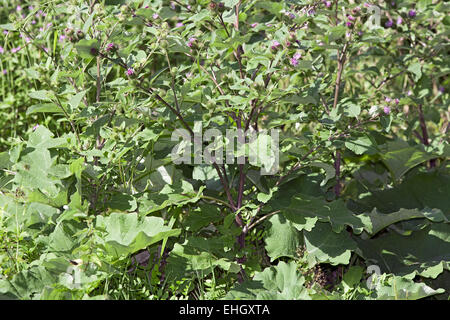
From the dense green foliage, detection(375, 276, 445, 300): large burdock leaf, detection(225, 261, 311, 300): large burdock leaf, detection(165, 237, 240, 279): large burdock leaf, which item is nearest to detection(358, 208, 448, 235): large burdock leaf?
the dense green foliage

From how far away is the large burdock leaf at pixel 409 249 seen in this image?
7.39 ft

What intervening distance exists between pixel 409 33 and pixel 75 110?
1.52 meters

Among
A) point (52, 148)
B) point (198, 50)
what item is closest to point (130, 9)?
point (198, 50)

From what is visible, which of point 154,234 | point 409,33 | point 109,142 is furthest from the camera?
point 409,33

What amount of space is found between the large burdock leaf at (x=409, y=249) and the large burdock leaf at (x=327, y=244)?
18cm

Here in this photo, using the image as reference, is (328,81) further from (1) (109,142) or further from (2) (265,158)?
(1) (109,142)

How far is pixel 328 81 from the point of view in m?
2.39

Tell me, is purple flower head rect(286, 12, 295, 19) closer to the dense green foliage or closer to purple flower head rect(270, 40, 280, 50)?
the dense green foliage

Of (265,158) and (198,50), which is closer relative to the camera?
(265,158)

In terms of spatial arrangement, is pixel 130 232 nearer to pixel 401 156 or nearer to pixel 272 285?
pixel 272 285

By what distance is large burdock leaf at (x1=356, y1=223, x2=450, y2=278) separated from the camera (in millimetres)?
2252

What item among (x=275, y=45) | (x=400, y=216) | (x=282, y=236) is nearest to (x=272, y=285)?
(x=282, y=236)
